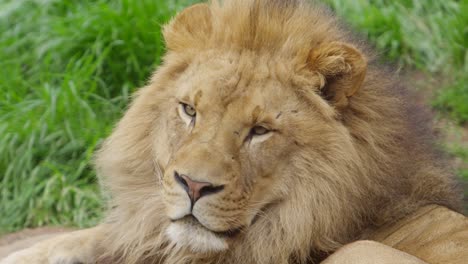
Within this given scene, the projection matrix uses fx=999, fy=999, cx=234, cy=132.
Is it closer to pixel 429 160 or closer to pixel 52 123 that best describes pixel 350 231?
pixel 429 160

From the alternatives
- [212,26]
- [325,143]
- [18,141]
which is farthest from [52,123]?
[325,143]

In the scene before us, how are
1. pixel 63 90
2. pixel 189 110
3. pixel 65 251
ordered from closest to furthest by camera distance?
pixel 189 110 → pixel 65 251 → pixel 63 90

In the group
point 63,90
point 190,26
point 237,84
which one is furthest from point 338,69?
point 63,90

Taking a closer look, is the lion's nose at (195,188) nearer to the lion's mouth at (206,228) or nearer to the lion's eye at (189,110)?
the lion's mouth at (206,228)

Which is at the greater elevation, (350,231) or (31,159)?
(350,231)

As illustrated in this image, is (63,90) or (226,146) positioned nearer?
(226,146)

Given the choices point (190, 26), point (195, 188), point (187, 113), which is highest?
point (190, 26)

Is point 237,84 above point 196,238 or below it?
above

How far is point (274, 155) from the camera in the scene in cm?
414

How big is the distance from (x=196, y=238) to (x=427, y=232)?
110 cm

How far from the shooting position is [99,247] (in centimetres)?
489

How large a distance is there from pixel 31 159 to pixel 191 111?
2.68 metres

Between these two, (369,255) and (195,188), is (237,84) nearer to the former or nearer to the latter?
(195,188)

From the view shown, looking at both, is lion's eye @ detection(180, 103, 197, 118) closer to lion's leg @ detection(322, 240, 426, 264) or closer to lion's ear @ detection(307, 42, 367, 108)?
lion's ear @ detection(307, 42, 367, 108)
